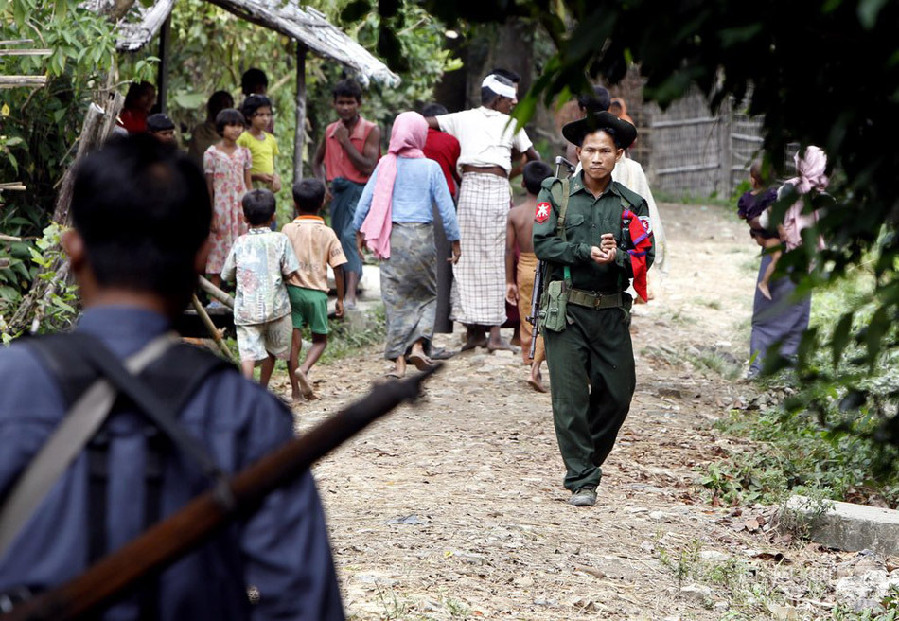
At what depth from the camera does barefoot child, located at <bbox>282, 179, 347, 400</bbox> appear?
28.7ft

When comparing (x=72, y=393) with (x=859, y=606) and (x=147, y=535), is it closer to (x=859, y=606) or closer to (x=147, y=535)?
(x=147, y=535)

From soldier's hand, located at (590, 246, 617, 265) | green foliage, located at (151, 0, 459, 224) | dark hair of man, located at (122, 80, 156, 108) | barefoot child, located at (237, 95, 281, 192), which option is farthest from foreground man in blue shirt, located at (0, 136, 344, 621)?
green foliage, located at (151, 0, 459, 224)

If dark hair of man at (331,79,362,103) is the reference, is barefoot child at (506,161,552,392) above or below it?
below

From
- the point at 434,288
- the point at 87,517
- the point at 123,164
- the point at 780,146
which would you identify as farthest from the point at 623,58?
the point at 434,288

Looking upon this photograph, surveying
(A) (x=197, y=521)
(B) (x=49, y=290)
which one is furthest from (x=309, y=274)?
(A) (x=197, y=521)

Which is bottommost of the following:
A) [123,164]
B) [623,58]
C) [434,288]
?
[434,288]

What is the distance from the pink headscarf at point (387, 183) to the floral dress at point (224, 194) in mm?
1656

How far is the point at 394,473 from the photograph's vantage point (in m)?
7.28

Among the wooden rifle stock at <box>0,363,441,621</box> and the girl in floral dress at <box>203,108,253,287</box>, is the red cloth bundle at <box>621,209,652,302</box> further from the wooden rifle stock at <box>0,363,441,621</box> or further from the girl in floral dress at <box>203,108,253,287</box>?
the girl in floral dress at <box>203,108,253,287</box>

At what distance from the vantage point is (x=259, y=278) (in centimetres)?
831

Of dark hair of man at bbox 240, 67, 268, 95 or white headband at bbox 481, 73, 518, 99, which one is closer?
white headband at bbox 481, 73, 518, 99

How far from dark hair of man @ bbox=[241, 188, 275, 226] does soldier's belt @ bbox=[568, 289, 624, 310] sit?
264 cm

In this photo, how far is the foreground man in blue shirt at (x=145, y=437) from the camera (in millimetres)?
1892

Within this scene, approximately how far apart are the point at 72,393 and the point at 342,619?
0.60 m
